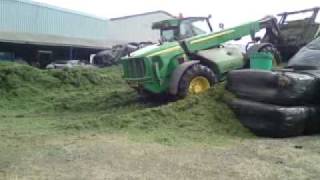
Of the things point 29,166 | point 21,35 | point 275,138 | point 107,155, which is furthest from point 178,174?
point 21,35

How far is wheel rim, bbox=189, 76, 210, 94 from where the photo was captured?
42.7 feet

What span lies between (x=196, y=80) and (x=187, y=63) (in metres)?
0.45

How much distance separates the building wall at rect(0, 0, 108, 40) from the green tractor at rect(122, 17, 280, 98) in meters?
21.9

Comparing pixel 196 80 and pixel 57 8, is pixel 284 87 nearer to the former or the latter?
pixel 196 80

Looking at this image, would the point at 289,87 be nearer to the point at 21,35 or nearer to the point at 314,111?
the point at 314,111

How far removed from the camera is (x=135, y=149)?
8.35 meters

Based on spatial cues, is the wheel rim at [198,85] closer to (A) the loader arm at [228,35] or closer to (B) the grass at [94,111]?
(A) the loader arm at [228,35]

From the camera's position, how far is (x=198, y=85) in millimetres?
13125

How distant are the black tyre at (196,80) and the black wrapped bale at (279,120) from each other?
9.13ft

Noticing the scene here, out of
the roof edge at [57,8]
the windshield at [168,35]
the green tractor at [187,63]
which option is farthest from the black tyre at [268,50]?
the roof edge at [57,8]

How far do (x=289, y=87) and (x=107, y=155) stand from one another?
356 cm

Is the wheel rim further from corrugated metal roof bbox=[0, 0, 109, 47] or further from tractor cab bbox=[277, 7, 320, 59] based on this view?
corrugated metal roof bbox=[0, 0, 109, 47]

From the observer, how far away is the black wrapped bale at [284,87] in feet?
31.7

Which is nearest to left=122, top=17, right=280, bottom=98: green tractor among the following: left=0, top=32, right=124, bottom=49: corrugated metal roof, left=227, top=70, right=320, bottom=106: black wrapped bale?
left=227, top=70, right=320, bottom=106: black wrapped bale
